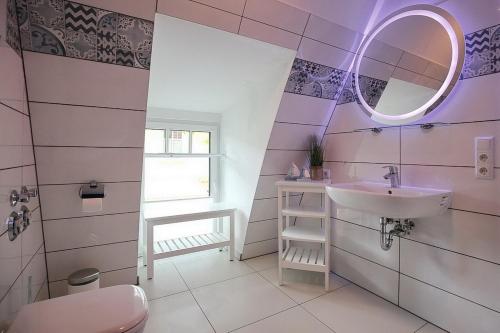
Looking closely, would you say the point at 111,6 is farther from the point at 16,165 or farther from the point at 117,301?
the point at 117,301

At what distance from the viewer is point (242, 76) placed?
1757 millimetres

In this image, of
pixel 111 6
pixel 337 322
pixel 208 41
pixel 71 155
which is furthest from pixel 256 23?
pixel 337 322

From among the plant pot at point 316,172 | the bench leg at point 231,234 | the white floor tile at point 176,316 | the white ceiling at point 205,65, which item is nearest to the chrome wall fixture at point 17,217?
the white floor tile at point 176,316

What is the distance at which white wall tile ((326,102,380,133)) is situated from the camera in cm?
171

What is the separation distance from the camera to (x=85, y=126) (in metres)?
1.25

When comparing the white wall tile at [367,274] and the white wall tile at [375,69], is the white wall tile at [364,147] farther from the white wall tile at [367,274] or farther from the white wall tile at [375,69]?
the white wall tile at [367,274]

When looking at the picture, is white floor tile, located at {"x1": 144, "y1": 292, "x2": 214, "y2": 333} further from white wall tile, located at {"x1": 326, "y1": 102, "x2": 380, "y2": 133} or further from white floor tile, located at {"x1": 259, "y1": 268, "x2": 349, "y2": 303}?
white wall tile, located at {"x1": 326, "y1": 102, "x2": 380, "y2": 133}

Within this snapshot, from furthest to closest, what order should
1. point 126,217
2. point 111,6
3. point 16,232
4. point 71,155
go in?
1. point 126,217
2. point 71,155
3. point 111,6
4. point 16,232

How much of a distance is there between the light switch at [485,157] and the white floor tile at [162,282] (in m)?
1.93

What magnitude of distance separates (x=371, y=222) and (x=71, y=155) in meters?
1.91

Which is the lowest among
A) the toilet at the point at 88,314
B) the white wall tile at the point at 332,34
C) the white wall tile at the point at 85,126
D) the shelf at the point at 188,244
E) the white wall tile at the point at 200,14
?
the shelf at the point at 188,244

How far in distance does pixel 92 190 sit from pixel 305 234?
1443mm

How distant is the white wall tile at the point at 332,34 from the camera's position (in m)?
1.40

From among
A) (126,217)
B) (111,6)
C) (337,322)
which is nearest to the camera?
(111,6)
